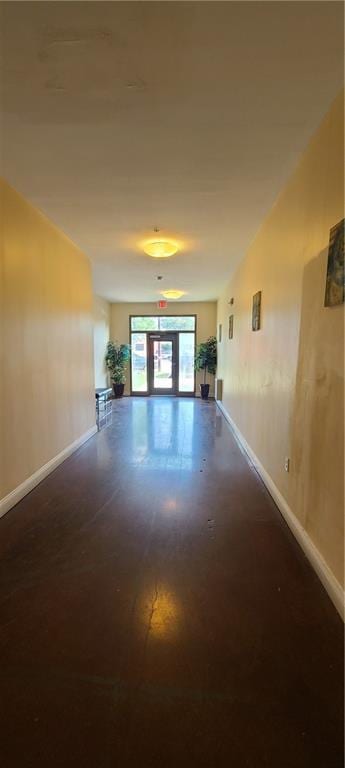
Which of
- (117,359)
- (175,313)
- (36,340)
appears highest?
(175,313)

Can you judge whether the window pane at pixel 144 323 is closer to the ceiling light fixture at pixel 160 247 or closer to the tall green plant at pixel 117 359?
the tall green plant at pixel 117 359

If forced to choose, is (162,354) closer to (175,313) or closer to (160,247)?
(175,313)

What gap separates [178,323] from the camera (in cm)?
898

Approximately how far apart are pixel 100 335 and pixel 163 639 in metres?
7.45

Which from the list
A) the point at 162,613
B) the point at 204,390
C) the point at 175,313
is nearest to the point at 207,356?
the point at 204,390

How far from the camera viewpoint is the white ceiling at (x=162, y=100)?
53.3 inches

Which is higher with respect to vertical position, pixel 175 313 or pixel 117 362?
pixel 175 313

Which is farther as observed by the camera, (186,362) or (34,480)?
(186,362)

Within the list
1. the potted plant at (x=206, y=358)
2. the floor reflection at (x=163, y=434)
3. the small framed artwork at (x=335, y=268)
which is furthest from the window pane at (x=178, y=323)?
the small framed artwork at (x=335, y=268)

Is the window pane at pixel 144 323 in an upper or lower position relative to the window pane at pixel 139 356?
upper

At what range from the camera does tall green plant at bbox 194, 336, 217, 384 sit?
8570mm

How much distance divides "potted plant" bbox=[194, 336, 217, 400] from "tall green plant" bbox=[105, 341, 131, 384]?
1.92 meters

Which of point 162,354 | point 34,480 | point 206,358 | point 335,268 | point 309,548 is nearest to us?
point 335,268

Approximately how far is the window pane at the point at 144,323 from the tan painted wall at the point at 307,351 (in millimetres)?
5779
